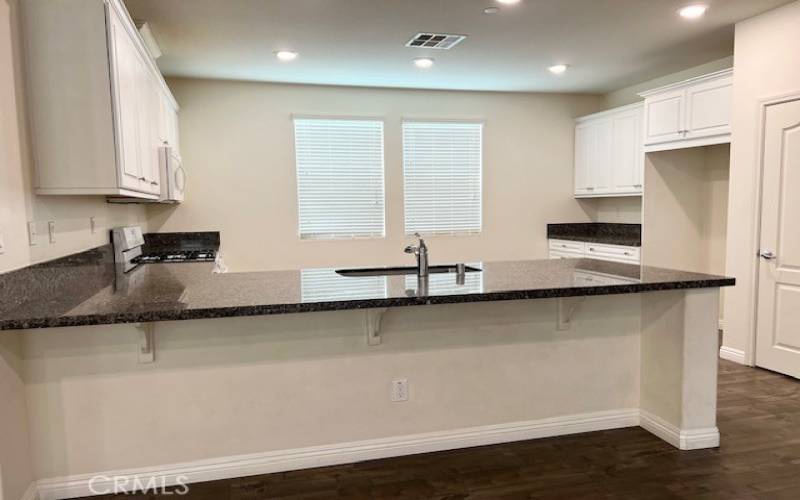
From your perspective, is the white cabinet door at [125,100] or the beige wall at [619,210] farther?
the beige wall at [619,210]

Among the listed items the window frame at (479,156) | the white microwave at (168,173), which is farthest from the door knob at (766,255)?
the white microwave at (168,173)

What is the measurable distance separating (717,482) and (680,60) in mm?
3832

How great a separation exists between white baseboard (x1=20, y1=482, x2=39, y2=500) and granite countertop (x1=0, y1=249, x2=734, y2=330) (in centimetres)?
78

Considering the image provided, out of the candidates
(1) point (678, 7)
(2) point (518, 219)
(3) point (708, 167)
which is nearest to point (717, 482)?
(1) point (678, 7)

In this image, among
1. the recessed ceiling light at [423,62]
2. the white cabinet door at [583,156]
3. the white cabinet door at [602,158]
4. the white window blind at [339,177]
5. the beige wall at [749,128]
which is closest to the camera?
the beige wall at [749,128]

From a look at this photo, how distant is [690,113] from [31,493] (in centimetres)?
509

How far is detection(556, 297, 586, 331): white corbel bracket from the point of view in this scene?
276cm

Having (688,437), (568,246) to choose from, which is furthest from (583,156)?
(688,437)

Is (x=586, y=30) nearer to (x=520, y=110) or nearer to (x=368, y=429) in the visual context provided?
(x=520, y=110)

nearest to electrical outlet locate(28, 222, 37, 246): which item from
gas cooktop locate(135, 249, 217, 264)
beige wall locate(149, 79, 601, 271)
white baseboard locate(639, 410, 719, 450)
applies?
gas cooktop locate(135, 249, 217, 264)

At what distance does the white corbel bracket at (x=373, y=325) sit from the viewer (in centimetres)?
247

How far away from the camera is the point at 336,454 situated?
2.53 metres

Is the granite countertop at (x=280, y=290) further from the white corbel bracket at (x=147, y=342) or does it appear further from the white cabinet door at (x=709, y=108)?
the white cabinet door at (x=709, y=108)

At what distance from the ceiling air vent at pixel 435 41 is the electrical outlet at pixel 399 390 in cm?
261
